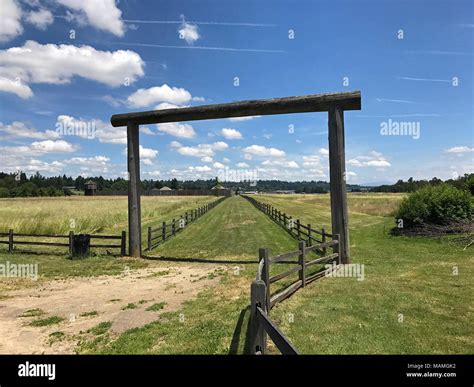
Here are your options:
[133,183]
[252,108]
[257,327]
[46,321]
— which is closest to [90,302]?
[46,321]

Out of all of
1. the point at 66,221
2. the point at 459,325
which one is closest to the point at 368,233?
the point at 459,325

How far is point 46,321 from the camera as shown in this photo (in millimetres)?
6477

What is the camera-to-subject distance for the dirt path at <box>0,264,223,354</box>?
5707 millimetres

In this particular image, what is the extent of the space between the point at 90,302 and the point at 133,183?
599 cm

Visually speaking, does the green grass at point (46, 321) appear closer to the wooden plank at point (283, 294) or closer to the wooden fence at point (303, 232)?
the wooden plank at point (283, 294)

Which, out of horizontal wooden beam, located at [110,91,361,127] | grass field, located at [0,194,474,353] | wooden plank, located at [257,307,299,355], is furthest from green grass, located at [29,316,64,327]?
horizontal wooden beam, located at [110,91,361,127]

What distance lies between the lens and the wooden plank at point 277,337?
10.4 ft

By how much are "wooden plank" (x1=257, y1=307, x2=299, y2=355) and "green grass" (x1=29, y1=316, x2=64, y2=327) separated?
14.6 ft

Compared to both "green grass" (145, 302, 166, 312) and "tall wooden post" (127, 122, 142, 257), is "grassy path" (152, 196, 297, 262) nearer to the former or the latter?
"tall wooden post" (127, 122, 142, 257)

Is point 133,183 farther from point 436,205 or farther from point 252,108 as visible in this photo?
point 436,205

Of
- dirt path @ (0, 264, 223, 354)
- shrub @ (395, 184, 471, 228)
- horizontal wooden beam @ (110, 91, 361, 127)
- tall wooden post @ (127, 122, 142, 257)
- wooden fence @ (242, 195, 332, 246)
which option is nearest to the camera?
dirt path @ (0, 264, 223, 354)

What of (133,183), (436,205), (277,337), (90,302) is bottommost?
(90,302)

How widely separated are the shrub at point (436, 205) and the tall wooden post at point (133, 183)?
38.7ft
